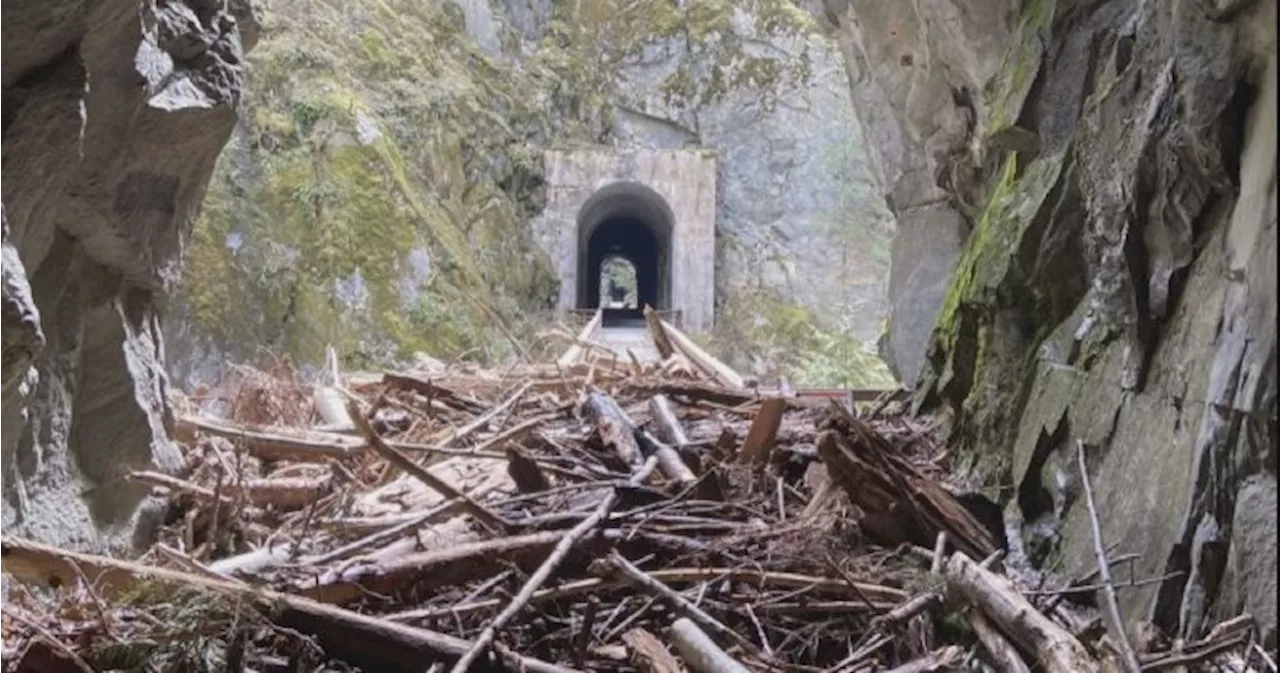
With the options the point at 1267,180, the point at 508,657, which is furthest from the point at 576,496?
the point at 1267,180

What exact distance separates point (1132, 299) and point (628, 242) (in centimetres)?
2469

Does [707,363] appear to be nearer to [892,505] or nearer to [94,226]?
[892,505]

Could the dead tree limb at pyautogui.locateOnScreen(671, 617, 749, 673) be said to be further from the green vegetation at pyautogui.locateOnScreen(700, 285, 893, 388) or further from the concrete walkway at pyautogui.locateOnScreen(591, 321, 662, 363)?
the green vegetation at pyautogui.locateOnScreen(700, 285, 893, 388)

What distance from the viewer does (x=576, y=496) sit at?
4055mm

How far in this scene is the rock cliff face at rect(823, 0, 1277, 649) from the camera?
7.66 feet

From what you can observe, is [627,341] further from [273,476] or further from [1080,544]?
[1080,544]

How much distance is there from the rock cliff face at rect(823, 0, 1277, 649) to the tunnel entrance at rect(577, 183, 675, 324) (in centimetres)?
1484

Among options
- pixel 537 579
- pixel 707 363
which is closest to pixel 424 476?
pixel 537 579

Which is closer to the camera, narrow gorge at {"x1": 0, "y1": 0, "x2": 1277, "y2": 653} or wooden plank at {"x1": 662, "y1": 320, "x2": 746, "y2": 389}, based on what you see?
narrow gorge at {"x1": 0, "y1": 0, "x2": 1277, "y2": 653}

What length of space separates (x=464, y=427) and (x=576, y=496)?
1.83 m

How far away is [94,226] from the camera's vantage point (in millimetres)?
3377

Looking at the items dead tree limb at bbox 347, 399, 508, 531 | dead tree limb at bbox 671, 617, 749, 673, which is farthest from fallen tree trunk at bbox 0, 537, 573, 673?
dead tree limb at bbox 347, 399, 508, 531

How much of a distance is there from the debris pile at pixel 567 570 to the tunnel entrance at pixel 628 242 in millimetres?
15628

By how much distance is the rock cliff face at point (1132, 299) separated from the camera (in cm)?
234
